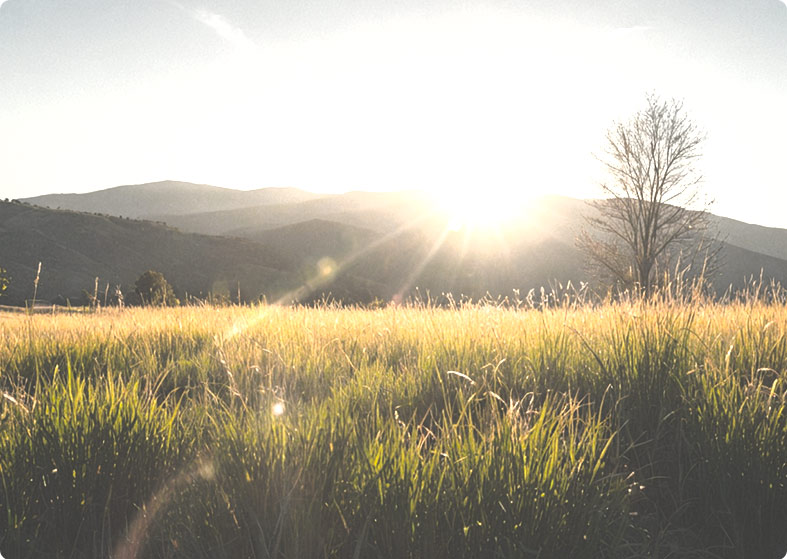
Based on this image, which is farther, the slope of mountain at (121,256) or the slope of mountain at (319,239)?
the slope of mountain at (319,239)

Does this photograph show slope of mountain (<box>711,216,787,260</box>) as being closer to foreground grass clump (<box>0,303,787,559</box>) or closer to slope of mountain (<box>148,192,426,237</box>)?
slope of mountain (<box>148,192,426,237</box>)

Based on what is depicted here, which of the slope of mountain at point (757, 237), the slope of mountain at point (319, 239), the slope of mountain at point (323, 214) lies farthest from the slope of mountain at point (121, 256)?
the slope of mountain at point (757, 237)

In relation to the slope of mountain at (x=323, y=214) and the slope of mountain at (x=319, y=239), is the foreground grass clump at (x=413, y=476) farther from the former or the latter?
the slope of mountain at (x=323, y=214)

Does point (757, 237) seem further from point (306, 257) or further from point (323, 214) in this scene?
point (323, 214)

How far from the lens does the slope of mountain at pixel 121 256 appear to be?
7038cm

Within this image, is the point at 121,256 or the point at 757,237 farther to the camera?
the point at 757,237

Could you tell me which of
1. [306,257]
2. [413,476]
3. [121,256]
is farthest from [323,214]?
[413,476]

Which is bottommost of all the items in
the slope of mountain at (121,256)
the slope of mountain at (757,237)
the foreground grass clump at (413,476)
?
the slope of mountain at (121,256)

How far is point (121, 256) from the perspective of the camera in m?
79.6

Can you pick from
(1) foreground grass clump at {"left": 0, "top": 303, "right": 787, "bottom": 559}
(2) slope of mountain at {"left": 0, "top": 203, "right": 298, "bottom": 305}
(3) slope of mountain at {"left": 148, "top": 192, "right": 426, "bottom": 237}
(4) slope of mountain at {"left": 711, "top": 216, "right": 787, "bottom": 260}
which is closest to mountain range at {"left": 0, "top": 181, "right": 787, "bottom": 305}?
(2) slope of mountain at {"left": 0, "top": 203, "right": 298, "bottom": 305}

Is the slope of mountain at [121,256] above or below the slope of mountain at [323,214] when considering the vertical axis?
below

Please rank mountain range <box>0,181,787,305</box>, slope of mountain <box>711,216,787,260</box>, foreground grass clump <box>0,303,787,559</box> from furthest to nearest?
slope of mountain <box>711,216,787,260</box> → mountain range <box>0,181,787,305</box> → foreground grass clump <box>0,303,787,559</box>

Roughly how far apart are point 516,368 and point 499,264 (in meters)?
92.6

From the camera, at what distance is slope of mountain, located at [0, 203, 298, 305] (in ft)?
231
